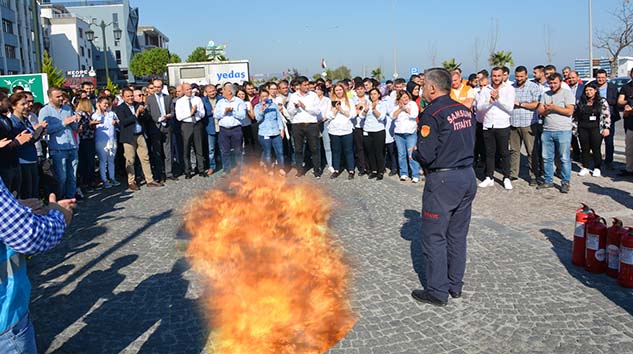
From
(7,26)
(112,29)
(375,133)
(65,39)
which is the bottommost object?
(375,133)

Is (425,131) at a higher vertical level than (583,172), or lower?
higher

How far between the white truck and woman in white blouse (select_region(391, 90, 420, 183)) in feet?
53.4

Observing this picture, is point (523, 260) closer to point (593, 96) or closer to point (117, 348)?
point (117, 348)

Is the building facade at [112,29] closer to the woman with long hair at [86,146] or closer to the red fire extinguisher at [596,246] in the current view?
the woman with long hair at [86,146]

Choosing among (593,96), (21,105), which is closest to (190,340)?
(21,105)

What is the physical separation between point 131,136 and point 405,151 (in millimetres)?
5890

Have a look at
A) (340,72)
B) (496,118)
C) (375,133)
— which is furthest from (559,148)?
(340,72)

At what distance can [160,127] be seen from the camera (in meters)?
11.8

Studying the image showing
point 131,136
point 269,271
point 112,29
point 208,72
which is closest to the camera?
point 269,271

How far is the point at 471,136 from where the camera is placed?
5.07 metres

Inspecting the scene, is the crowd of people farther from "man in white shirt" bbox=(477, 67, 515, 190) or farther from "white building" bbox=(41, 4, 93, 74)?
"white building" bbox=(41, 4, 93, 74)

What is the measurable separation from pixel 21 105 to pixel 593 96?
416 inches

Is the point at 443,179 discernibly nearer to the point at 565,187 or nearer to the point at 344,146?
the point at 565,187

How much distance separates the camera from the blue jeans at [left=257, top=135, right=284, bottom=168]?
1178cm
